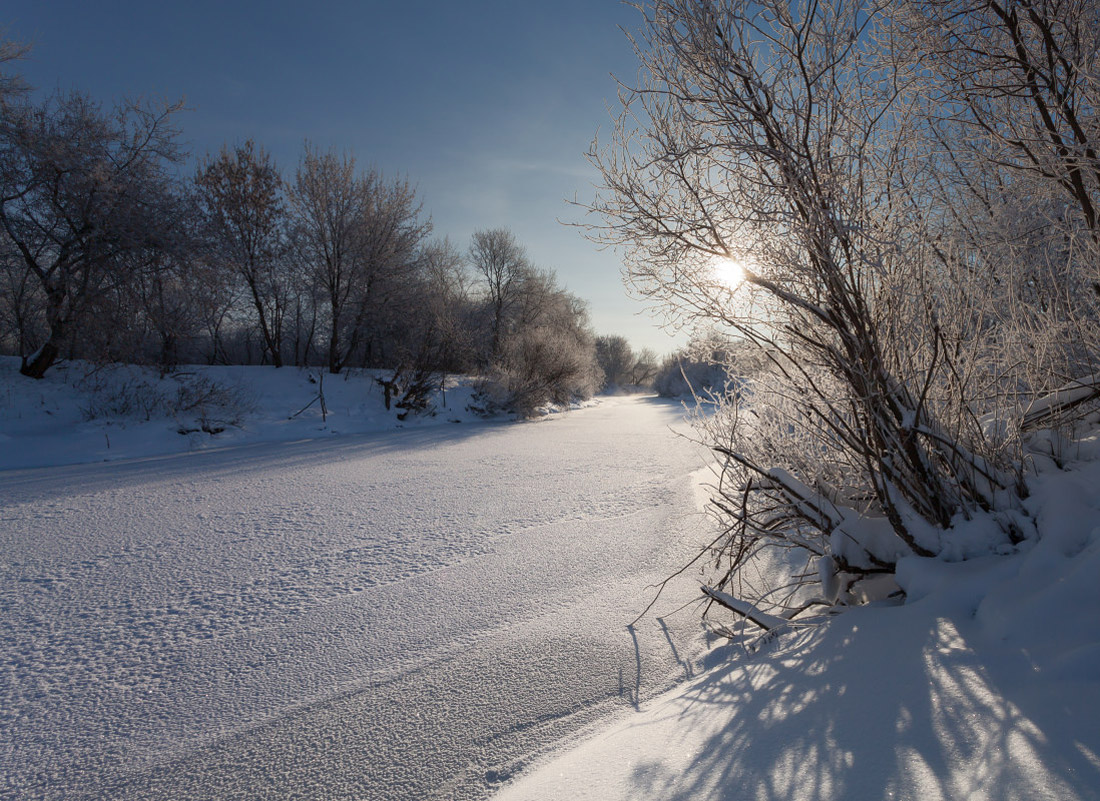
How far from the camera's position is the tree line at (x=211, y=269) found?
985cm

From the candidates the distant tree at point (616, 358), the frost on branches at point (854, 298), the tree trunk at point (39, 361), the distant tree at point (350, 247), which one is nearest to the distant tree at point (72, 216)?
the tree trunk at point (39, 361)

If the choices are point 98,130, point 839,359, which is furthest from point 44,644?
point 98,130

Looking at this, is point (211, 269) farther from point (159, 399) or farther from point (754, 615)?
point (754, 615)

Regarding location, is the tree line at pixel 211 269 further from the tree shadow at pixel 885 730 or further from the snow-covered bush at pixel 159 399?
the tree shadow at pixel 885 730

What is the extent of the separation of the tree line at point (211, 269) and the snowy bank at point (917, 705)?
12.4 m

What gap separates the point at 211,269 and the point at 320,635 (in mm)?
11633

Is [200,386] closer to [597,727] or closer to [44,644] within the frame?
[44,644]

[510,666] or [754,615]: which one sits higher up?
[754,615]

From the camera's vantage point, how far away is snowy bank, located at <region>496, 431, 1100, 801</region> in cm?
114

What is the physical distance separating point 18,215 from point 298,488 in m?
9.14

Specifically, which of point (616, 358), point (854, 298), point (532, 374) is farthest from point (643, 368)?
point (854, 298)

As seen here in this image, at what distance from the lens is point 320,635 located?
2.61 m

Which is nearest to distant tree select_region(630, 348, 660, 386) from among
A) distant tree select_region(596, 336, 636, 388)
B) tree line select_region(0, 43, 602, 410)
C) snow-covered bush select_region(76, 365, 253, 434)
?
distant tree select_region(596, 336, 636, 388)

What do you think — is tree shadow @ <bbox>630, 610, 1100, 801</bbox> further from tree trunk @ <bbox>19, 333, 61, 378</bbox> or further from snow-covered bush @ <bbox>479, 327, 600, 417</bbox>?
snow-covered bush @ <bbox>479, 327, 600, 417</bbox>
